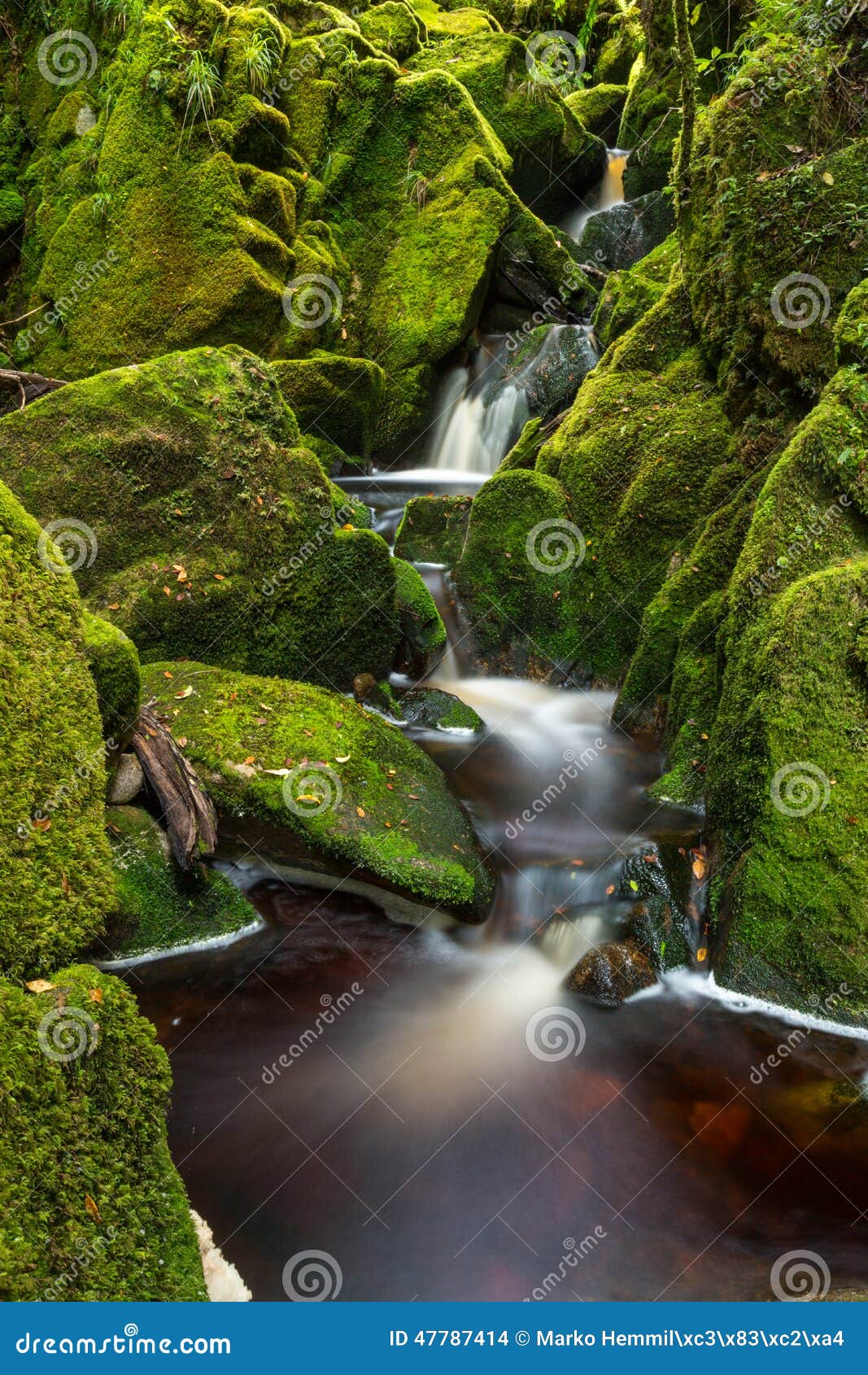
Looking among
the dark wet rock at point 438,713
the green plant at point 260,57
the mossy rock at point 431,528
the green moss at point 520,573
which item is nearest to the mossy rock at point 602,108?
the green plant at point 260,57

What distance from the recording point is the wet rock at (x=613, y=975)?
4332 mm

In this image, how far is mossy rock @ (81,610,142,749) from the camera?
3.76 meters

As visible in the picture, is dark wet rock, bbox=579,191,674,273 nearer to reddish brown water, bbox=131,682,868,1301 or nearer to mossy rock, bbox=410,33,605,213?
mossy rock, bbox=410,33,605,213

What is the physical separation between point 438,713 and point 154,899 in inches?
127

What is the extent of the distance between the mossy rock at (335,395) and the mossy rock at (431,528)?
2.57 meters

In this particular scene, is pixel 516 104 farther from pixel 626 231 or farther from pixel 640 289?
pixel 640 289

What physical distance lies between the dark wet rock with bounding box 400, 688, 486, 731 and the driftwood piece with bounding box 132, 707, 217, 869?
2689 millimetres

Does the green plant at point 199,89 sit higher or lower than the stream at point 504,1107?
higher

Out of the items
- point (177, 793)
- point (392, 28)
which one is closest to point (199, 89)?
point (392, 28)

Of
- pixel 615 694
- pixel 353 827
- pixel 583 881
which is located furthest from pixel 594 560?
pixel 353 827

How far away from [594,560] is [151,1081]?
19.8ft

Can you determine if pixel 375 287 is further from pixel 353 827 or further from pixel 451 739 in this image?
pixel 353 827

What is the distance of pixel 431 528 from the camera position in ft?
29.5

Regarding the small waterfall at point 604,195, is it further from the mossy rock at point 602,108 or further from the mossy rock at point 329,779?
the mossy rock at point 329,779
